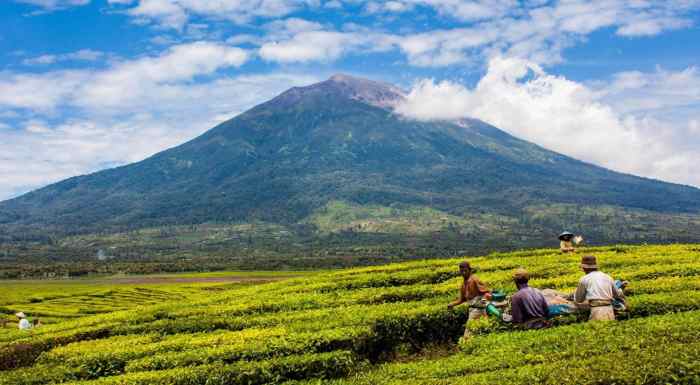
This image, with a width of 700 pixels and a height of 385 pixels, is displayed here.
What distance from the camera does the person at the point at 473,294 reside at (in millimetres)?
19312

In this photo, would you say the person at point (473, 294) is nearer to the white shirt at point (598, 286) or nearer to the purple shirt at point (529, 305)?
the purple shirt at point (529, 305)

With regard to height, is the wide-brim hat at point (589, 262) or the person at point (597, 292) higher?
the wide-brim hat at point (589, 262)

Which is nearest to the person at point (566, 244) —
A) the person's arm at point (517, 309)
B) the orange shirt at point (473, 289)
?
the orange shirt at point (473, 289)

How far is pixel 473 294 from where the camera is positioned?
63.9 feet

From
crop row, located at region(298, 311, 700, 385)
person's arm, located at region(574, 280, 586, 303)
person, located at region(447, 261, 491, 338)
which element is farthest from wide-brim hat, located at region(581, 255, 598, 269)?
person, located at region(447, 261, 491, 338)

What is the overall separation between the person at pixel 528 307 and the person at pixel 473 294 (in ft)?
5.57

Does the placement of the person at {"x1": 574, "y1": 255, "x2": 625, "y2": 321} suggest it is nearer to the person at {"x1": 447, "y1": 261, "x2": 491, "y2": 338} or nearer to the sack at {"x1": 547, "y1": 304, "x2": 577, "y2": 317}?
the sack at {"x1": 547, "y1": 304, "x2": 577, "y2": 317}

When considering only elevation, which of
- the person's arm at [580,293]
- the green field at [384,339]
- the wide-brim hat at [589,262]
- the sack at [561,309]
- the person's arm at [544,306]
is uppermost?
the wide-brim hat at [589,262]

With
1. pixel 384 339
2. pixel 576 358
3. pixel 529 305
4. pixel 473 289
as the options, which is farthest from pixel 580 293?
pixel 384 339

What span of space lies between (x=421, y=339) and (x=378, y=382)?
6289 millimetres

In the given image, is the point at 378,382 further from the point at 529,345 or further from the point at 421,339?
the point at 421,339

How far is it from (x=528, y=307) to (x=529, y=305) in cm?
7

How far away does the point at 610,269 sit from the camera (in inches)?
1069

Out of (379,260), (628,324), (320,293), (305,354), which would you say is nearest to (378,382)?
(305,354)
